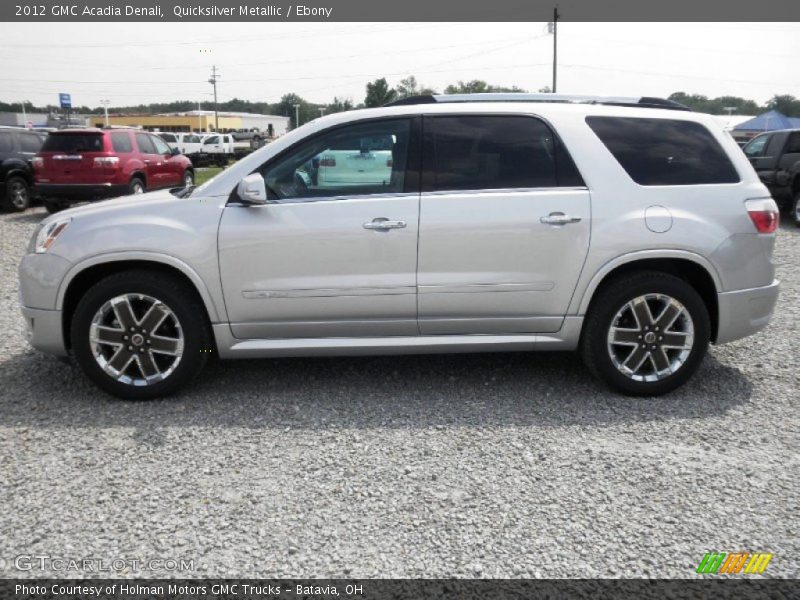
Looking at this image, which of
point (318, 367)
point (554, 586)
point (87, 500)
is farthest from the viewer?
point (318, 367)

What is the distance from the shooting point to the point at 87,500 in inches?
124

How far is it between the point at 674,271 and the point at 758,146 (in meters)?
12.3

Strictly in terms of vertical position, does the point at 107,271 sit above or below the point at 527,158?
below

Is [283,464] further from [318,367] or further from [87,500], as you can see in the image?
[318,367]

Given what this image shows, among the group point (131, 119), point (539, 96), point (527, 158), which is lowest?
point (527, 158)

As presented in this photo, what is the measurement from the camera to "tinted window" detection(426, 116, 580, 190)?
14.0 feet

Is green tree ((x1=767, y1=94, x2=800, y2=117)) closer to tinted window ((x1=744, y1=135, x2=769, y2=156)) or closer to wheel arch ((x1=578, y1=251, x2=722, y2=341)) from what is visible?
tinted window ((x1=744, y1=135, x2=769, y2=156))

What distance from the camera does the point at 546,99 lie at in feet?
14.9

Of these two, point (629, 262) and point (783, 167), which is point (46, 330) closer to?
point (629, 262)

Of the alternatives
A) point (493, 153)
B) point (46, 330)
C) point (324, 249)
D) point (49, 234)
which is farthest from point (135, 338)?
point (493, 153)

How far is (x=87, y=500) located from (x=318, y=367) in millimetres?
2038

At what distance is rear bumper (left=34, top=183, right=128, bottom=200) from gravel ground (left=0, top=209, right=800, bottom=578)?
925cm

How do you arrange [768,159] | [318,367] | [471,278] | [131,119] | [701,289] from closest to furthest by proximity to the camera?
[471,278] → [701,289] → [318,367] → [768,159] → [131,119]

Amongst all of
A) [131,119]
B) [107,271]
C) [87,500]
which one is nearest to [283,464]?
[87,500]
